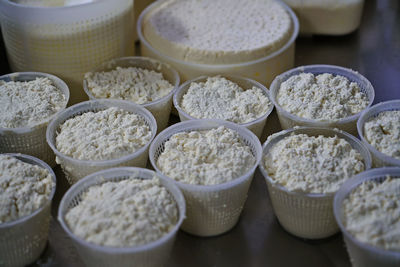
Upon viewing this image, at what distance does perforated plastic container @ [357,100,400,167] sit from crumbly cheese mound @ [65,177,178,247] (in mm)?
595

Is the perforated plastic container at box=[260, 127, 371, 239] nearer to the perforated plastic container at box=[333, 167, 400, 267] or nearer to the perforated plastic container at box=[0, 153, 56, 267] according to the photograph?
the perforated plastic container at box=[333, 167, 400, 267]

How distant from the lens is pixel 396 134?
1.41 m

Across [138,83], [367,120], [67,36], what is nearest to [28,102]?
[67,36]

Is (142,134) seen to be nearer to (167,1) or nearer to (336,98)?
(336,98)

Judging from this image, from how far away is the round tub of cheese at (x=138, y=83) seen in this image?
1693mm

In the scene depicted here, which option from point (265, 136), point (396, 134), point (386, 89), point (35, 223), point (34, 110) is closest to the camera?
point (35, 223)

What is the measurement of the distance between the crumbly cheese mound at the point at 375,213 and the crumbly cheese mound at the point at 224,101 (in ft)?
1.52

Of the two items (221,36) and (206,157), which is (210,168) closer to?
(206,157)

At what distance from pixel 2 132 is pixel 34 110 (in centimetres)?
12

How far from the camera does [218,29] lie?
Result: 1.94 m

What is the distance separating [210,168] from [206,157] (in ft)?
0.19

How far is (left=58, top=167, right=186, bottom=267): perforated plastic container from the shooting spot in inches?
44.7

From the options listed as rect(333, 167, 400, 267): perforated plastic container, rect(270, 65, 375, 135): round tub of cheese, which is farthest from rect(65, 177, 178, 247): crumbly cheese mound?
rect(270, 65, 375, 135): round tub of cheese

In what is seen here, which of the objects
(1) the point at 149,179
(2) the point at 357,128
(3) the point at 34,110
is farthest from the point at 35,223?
(2) the point at 357,128
